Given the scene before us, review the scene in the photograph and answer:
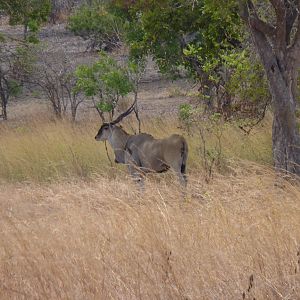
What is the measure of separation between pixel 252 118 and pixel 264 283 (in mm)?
6624

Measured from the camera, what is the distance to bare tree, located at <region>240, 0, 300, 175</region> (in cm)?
725

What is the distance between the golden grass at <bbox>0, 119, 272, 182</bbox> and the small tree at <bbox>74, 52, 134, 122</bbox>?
1.18 m

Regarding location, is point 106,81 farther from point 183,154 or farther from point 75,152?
point 183,154

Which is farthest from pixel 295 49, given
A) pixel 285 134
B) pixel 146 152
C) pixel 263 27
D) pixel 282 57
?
pixel 146 152

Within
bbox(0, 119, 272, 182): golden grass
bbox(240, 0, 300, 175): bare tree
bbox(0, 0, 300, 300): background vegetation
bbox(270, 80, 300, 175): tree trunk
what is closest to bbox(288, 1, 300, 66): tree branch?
bbox(240, 0, 300, 175): bare tree

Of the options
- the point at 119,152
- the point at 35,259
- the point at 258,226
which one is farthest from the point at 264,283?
the point at 119,152

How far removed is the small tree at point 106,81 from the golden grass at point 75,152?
1.18m

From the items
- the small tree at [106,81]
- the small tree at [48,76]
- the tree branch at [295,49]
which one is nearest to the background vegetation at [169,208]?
the tree branch at [295,49]

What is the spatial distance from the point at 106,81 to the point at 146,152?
4.93 metres

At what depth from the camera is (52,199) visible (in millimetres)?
7141

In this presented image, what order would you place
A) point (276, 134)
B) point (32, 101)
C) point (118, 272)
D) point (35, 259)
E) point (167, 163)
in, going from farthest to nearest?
point (32, 101)
point (167, 163)
point (276, 134)
point (35, 259)
point (118, 272)

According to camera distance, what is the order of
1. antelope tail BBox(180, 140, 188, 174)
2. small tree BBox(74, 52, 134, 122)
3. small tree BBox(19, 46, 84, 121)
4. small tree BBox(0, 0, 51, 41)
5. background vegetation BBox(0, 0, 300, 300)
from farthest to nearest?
small tree BBox(19, 46, 84, 121), small tree BBox(74, 52, 134, 122), small tree BBox(0, 0, 51, 41), antelope tail BBox(180, 140, 188, 174), background vegetation BBox(0, 0, 300, 300)

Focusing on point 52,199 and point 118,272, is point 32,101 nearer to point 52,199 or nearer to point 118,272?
point 52,199

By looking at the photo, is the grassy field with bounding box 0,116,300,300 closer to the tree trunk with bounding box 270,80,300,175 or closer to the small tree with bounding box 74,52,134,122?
the tree trunk with bounding box 270,80,300,175
